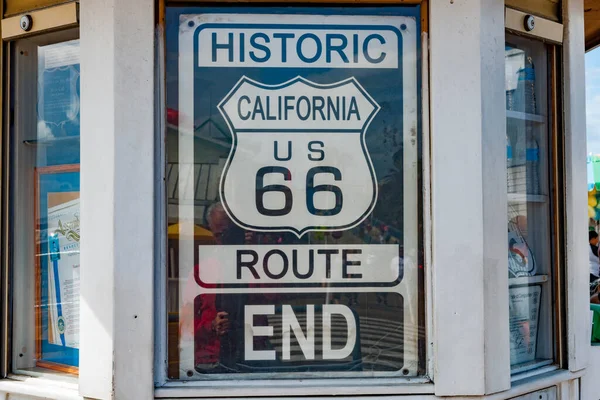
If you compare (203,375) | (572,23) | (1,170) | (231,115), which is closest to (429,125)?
(231,115)

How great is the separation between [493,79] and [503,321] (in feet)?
3.62

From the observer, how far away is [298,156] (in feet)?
9.97

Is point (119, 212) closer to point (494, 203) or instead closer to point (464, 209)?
point (464, 209)

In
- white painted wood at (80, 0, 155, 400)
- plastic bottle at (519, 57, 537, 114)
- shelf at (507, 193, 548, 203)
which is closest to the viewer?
white painted wood at (80, 0, 155, 400)

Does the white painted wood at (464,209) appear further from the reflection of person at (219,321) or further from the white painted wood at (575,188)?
the reflection of person at (219,321)

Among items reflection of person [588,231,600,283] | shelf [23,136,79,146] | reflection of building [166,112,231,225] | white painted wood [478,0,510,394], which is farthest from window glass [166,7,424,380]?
reflection of person [588,231,600,283]

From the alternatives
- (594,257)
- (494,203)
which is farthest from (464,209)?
(594,257)

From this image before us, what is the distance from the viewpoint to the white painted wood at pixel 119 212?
113 inches

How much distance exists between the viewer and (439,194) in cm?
295

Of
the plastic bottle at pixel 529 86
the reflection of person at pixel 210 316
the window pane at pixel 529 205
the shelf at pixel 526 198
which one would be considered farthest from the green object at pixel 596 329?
the reflection of person at pixel 210 316

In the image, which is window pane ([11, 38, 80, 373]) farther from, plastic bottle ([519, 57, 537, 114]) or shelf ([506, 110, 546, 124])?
plastic bottle ([519, 57, 537, 114])

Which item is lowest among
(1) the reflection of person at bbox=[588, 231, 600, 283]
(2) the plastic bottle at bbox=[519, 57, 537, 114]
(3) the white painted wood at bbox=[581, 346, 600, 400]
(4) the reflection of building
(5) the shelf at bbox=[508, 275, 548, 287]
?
(3) the white painted wood at bbox=[581, 346, 600, 400]

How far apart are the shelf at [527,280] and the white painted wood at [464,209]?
41 centimetres

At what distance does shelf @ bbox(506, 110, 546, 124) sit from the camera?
3.40 m
